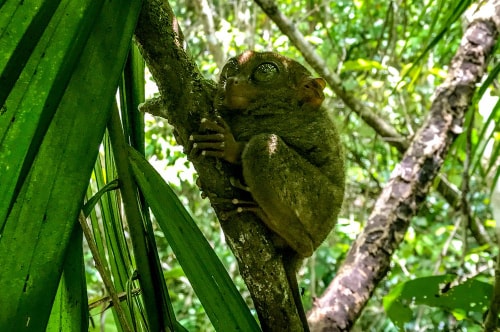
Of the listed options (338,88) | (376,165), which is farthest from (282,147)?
(376,165)

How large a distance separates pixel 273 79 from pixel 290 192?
A: 0.59 m

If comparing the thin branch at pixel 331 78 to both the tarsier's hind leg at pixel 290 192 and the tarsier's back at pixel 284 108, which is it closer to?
the tarsier's back at pixel 284 108

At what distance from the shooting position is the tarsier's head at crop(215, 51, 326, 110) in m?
2.23

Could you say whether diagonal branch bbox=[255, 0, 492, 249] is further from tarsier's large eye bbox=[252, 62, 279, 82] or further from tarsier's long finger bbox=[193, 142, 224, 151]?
tarsier's long finger bbox=[193, 142, 224, 151]

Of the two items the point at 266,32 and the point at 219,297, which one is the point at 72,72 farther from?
the point at 266,32

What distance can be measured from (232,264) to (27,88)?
438 centimetres

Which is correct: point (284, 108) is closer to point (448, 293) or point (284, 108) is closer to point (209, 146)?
point (209, 146)

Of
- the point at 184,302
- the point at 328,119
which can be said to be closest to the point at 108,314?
the point at 328,119

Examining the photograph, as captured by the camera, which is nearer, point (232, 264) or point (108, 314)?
point (108, 314)

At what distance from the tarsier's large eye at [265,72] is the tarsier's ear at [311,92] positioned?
0.41 ft

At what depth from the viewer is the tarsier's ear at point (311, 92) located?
2271 millimetres

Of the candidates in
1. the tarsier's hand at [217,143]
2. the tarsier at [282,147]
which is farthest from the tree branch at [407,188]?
the tarsier's hand at [217,143]

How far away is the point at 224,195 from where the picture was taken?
146 cm

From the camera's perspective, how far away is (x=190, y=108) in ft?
4.65
